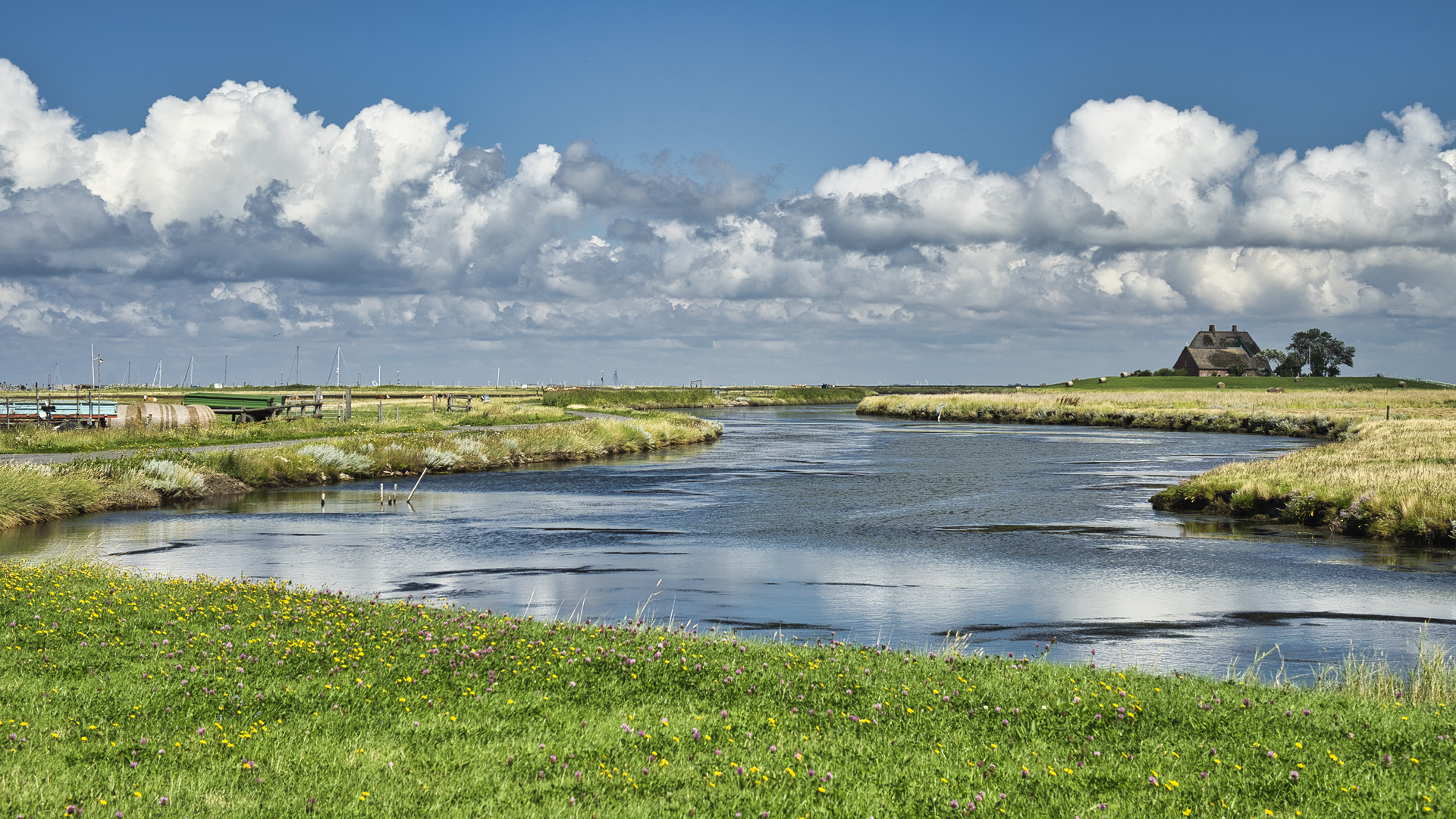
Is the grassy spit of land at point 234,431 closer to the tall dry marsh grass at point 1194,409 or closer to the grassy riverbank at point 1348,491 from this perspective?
the grassy riverbank at point 1348,491

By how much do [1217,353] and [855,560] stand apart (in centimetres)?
15344

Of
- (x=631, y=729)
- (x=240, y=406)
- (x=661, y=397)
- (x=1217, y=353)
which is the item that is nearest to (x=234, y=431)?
(x=240, y=406)

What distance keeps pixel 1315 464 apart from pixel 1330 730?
31.8 meters

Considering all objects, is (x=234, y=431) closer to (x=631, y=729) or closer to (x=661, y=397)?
(x=631, y=729)

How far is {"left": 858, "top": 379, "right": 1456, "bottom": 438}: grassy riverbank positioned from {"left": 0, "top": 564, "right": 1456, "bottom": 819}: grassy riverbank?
68242 mm

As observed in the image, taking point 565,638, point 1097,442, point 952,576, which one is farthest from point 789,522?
point 1097,442

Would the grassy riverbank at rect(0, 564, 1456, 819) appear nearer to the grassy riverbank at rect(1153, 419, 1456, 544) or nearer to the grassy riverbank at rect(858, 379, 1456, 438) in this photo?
the grassy riverbank at rect(1153, 419, 1456, 544)

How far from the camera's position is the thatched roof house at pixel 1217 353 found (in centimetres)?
16012

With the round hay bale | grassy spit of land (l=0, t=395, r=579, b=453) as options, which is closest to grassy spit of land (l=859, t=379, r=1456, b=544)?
grassy spit of land (l=0, t=395, r=579, b=453)

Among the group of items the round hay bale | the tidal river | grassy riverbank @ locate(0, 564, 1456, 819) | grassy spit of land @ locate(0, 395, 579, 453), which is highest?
the round hay bale

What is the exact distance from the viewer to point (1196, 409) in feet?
317

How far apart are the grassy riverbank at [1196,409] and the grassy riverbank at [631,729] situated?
68.2 metres

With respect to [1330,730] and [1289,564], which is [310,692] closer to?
[1330,730]

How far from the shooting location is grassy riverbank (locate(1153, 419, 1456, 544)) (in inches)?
1056
